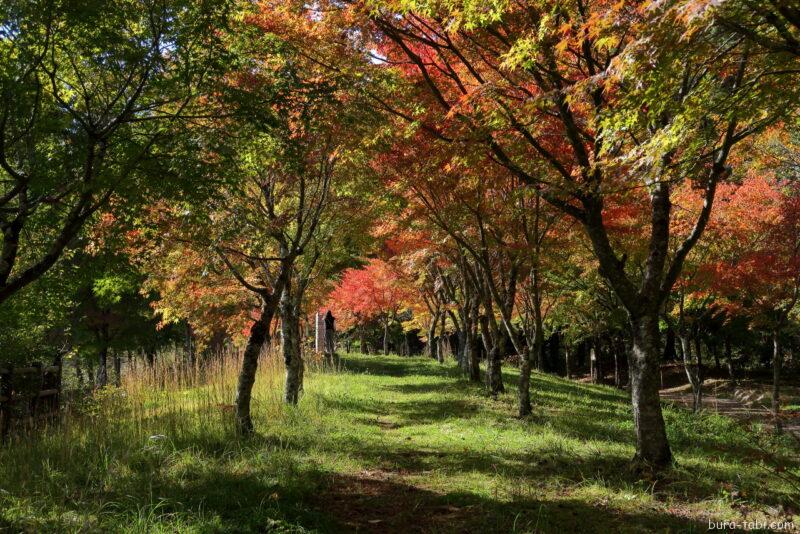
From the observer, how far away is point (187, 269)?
9.76 meters

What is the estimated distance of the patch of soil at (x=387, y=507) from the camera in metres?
4.42

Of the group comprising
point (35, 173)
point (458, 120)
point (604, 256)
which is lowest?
point (604, 256)

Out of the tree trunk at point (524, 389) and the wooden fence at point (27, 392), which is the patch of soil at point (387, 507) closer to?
the tree trunk at point (524, 389)

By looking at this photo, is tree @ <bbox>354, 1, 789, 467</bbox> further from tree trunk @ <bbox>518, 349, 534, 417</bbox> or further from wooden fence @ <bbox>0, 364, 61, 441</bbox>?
wooden fence @ <bbox>0, 364, 61, 441</bbox>

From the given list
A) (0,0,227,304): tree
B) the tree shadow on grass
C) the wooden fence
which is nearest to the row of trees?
(0,0,227,304): tree

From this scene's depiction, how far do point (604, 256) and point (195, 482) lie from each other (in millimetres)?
4874

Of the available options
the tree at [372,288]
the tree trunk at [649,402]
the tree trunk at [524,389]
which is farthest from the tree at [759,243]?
the tree at [372,288]

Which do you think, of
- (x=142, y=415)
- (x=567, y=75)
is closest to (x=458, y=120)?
(x=567, y=75)

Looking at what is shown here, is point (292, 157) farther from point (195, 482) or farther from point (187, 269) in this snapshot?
point (187, 269)

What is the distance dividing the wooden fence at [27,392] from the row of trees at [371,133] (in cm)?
116

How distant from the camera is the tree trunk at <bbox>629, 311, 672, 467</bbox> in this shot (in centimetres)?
583

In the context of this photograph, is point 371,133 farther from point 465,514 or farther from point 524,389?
point 465,514

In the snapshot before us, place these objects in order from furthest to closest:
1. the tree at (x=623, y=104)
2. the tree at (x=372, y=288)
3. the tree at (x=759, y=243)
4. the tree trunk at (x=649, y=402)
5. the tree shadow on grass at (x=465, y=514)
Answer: the tree at (x=372, y=288) → the tree at (x=759, y=243) → the tree trunk at (x=649, y=402) → the tree at (x=623, y=104) → the tree shadow on grass at (x=465, y=514)

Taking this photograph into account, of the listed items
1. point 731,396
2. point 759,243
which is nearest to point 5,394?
point 759,243
